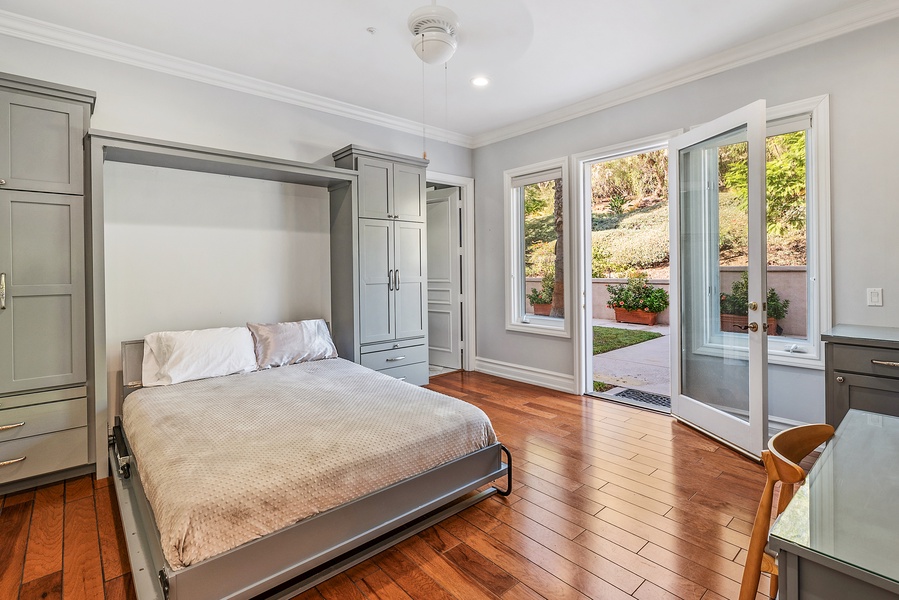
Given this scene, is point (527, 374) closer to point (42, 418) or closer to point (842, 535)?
point (42, 418)

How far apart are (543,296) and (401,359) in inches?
66.3

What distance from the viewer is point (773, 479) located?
1.13 m

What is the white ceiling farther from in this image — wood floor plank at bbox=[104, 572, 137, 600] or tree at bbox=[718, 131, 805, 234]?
wood floor plank at bbox=[104, 572, 137, 600]

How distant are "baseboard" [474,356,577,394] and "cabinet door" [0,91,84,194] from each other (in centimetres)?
404

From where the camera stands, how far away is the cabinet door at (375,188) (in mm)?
3971

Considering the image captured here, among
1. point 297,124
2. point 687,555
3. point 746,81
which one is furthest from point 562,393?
point 297,124

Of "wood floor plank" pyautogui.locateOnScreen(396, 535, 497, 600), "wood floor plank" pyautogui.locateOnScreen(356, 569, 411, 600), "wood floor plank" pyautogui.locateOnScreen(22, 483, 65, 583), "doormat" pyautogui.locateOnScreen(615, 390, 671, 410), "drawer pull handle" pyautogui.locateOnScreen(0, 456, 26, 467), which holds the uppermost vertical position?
"drawer pull handle" pyautogui.locateOnScreen(0, 456, 26, 467)

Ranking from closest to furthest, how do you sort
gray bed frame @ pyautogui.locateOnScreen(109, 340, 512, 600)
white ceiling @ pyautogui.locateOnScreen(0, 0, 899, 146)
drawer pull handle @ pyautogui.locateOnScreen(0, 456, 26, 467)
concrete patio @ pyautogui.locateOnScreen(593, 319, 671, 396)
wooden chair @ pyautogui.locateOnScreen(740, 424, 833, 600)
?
wooden chair @ pyautogui.locateOnScreen(740, 424, 833, 600) → gray bed frame @ pyautogui.locateOnScreen(109, 340, 512, 600) → drawer pull handle @ pyautogui.locateOnScreen(0, 456, 26, 467) → white ceiling @ pyautogui.locateOnScreen(0, 0, 899, 146) → concrete patio @ pyautogui.locateOnScreen(593, 319, 671, 396)

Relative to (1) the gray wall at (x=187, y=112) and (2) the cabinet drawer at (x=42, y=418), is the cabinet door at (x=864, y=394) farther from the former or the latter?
(2) the cabinet drawer at (x=42, y=418)

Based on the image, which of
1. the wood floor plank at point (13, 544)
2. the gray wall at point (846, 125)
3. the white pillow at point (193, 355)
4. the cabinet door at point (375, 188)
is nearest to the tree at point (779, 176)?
the gray wall at point (846, 125)

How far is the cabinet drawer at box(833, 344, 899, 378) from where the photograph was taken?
2.27 meters

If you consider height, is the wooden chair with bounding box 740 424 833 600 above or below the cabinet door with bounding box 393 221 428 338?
below

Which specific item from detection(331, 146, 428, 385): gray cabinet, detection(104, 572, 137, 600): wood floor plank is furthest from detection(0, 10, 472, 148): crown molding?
detection(104, 572, 137, 600): wood floor plank

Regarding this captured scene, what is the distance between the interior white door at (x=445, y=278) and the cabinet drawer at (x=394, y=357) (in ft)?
3.68
